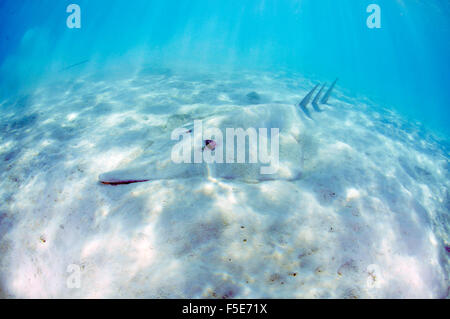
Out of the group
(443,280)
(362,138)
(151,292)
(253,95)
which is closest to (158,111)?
(253,95)

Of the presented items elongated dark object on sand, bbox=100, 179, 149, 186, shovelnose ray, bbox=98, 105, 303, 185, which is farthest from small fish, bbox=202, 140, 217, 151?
elongated dark object on sand, bbox=100, 179, 149, 186

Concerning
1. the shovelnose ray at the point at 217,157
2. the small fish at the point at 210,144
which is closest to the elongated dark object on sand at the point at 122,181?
the shovelnose ray at the point at 217,157

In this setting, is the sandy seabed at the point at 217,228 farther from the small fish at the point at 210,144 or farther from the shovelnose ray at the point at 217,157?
the small fish at the point at 210,144

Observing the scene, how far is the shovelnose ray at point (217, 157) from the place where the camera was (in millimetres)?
3307

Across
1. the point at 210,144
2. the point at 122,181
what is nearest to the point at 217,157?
the point at 210,144

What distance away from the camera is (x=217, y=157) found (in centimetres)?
362

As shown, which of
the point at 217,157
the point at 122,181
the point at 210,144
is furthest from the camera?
the point at 210,144

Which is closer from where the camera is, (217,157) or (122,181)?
(122,181)

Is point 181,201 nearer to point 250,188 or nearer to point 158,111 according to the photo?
point 250,188

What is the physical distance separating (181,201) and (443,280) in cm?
404

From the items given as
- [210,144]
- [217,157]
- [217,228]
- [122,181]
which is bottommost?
[217,228]

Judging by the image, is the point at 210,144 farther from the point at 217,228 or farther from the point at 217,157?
the point at 217,228
